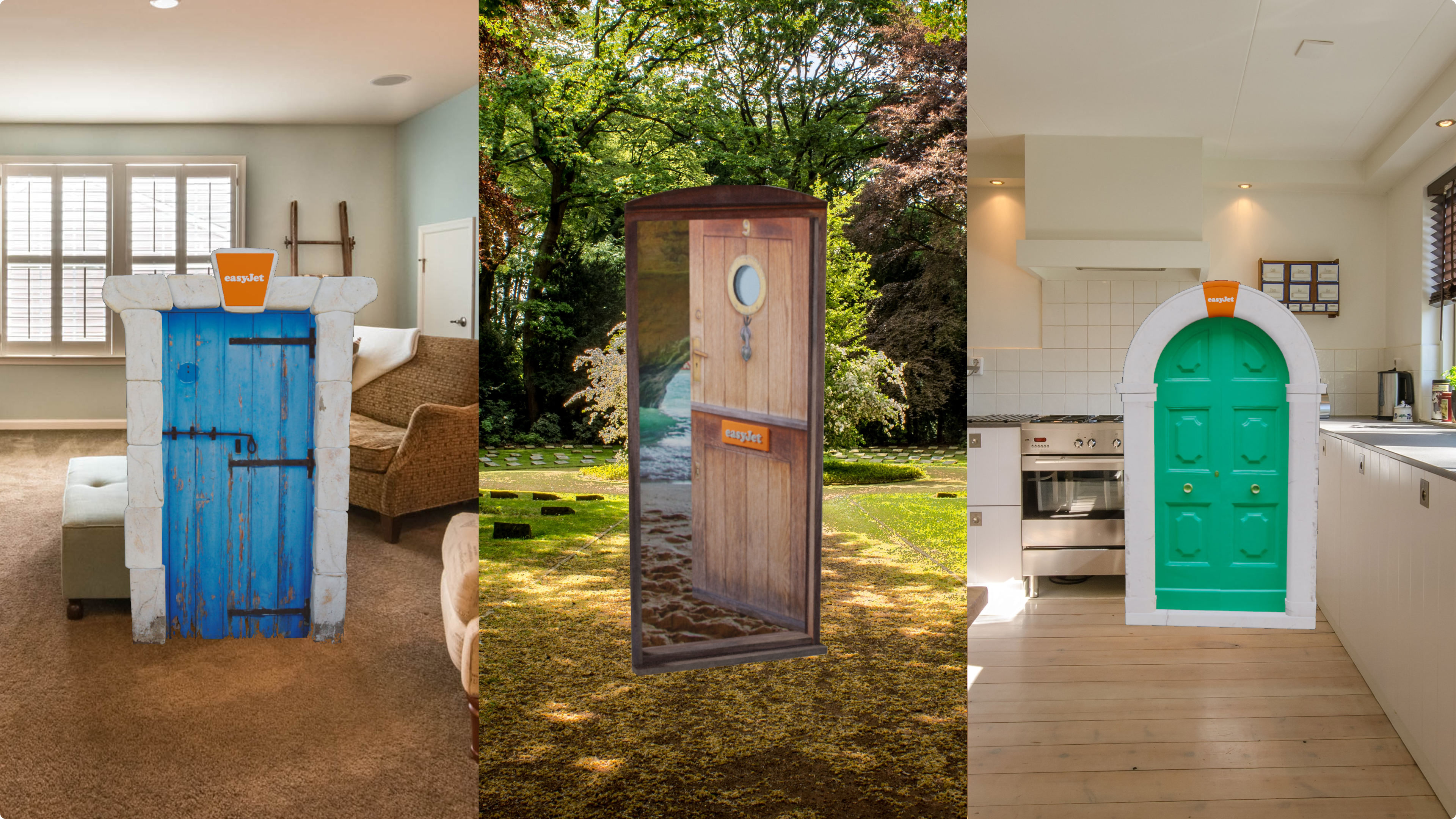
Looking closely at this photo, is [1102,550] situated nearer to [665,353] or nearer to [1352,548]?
[1352,548]

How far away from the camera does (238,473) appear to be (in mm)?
2371

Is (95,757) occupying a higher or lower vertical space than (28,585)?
lower

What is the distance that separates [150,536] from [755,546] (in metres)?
2.00

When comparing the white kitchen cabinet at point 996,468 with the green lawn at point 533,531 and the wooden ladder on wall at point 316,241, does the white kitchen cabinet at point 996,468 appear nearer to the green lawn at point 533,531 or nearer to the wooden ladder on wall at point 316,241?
the green lawn at point 533,531

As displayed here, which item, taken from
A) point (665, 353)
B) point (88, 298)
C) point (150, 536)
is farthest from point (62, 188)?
point (665, 353)

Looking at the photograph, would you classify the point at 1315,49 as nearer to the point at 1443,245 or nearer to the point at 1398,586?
the point at 1443,245

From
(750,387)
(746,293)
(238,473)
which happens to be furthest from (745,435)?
(238,473)

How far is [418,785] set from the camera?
2145 millimetres

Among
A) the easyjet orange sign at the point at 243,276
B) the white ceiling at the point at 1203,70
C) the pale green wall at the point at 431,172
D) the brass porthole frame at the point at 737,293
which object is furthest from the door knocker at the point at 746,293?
the easyjet orange sign at the point at 243,276

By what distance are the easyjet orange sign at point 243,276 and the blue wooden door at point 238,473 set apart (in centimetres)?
4

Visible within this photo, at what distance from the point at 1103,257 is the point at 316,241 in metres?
2.33

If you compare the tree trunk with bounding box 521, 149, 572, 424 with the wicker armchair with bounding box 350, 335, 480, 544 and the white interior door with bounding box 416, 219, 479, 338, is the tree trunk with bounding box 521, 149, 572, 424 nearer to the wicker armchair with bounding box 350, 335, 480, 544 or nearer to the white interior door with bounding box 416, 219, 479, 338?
the white interior door with bounding box 416, 219, 479, 338

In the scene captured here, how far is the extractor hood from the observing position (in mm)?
1697

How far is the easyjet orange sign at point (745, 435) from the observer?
1.32m
